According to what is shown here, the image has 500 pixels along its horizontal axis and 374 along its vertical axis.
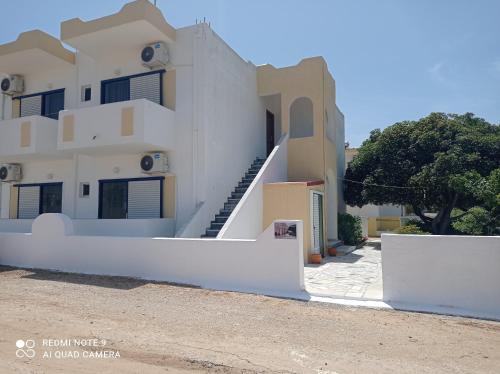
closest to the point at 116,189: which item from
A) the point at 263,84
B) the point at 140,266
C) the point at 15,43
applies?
the point at 140,266

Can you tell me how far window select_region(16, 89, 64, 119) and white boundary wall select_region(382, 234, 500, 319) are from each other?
44.8 feet

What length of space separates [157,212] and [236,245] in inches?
200

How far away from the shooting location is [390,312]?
7.14 m

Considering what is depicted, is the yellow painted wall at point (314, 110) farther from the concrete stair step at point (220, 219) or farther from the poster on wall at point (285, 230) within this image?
the poster on wall at point (285, 230)

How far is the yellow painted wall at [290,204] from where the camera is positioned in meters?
12.8

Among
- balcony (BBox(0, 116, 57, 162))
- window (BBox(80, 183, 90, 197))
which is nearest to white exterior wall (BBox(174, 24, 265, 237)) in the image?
window (BBox(80, 183, 90, 197))

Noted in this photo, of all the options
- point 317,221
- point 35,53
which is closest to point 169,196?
point 317,221

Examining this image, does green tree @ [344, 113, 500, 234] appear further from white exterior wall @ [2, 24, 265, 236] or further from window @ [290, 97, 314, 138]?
white exterior wall @ [2, 24, 265, 236]

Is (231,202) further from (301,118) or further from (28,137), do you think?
(28,137)

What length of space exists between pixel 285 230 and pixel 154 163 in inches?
236

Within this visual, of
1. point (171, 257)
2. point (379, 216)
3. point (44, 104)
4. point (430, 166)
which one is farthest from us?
point (379, 216)

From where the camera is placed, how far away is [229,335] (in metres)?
5.79

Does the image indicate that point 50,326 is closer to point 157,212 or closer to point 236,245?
point 236,245

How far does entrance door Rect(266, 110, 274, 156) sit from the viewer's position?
18.4m
